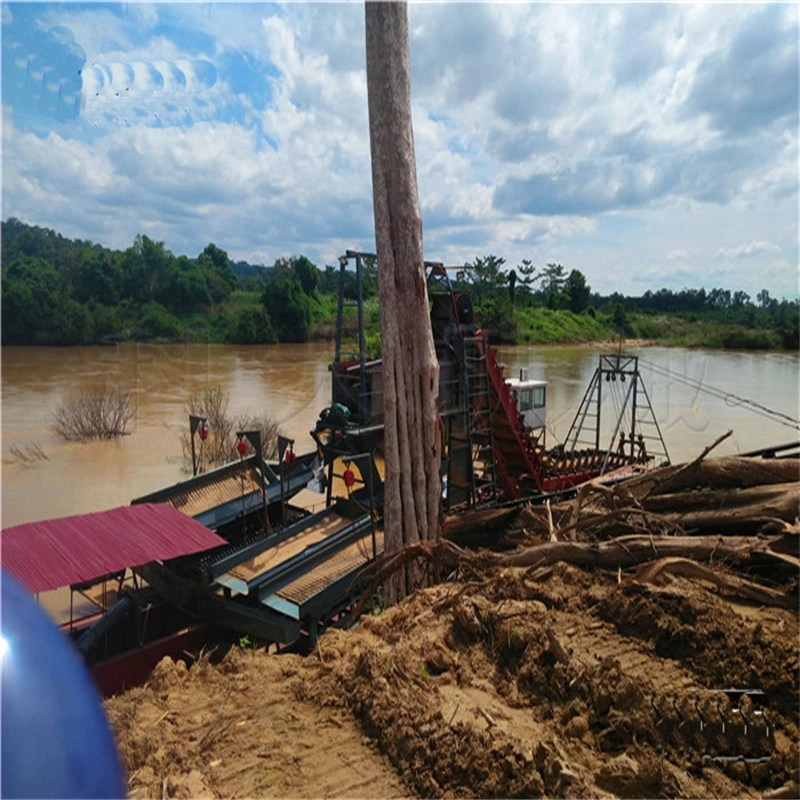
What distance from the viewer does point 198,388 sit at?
33875 mm

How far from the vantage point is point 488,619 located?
3561mm

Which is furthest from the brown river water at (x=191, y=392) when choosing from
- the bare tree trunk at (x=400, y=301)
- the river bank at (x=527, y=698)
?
the river bank at (x=527, y=698)

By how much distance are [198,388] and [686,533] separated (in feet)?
105

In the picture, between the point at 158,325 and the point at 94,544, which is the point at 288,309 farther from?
the point at 94,544

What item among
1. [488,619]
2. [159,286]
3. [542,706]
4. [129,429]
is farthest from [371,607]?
[159,286]

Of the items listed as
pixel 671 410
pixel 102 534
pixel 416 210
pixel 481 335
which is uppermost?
pixel 416 210

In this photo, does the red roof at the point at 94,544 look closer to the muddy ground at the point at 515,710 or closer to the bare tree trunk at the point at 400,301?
the bare tree trunk at the point at 400,301

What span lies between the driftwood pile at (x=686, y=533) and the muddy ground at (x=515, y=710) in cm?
18

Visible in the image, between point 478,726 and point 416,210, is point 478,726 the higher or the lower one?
the lower one

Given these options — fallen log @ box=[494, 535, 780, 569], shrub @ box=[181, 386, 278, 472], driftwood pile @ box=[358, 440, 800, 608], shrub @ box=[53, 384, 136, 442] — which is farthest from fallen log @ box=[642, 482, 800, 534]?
shrub @ box=[53, 384, 136, 442]

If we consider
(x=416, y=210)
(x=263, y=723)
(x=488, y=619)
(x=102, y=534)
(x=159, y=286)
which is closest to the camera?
(x=263, y=723)

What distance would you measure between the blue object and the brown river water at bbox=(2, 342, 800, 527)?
17.0 metres

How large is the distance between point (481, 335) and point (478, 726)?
790cm

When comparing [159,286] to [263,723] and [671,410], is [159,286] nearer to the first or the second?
[671,410]
